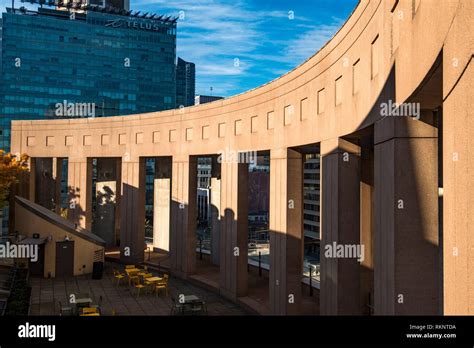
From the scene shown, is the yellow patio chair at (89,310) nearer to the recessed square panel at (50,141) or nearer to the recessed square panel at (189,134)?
the recessed square panel at (189,134)

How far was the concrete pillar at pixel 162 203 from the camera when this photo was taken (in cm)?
3875

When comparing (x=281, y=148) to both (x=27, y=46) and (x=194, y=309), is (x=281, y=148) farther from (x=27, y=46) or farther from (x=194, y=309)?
(x=27, y=46)

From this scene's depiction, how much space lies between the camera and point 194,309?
22.5 meters

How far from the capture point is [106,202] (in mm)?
41688

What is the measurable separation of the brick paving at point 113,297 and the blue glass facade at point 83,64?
8703 centimetres

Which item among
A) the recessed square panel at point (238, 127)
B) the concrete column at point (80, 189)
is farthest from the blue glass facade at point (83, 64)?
the recessed square panel at point (238, 127)

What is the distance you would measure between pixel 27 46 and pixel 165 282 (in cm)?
11054

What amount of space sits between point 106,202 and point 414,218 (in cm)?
3492

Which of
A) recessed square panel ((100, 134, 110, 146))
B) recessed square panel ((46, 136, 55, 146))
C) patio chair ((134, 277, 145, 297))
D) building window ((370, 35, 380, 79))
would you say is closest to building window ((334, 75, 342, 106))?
building window ((370, 35, 380, 79))

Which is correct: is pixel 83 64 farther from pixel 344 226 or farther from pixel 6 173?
pixel 344 226

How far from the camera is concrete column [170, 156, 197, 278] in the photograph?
3058 centimetres

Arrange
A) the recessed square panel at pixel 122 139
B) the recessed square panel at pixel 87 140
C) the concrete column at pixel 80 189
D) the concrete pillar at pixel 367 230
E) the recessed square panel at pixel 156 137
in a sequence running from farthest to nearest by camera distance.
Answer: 1. the concrete column at pixel 80 189
2. the recessed square panel at pixel 87 140
3. the recessed square panel at pixel 122 139
4. the recessed square panel at pixel 156 137
5. the concrete pillar at pixel 367 230

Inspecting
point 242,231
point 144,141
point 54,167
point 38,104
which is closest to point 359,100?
point 242,231
